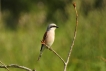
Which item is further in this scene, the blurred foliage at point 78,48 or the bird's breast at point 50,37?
the blurred foliage at point 78,48

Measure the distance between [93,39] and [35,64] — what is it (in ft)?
4.25

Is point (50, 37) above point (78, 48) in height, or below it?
above

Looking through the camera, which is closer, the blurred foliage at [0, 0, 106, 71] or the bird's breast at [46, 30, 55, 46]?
the bird's breast at [46, 30, 55, 46]

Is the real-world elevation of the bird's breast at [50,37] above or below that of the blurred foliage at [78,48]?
above

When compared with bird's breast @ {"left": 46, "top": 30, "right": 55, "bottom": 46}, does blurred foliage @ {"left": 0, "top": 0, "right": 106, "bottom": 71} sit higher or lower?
lower

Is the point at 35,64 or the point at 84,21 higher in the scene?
the point at 84,21

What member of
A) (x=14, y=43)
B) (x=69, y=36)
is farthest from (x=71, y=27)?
(x=14, y=43)

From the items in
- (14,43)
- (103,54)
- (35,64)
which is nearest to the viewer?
(103,54)

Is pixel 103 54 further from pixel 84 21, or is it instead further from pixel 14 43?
pixel 14 43

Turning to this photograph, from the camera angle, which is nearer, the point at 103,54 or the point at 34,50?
the point at 103,54

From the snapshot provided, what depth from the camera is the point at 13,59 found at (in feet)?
25.0

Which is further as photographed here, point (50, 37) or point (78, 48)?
point (78, 48)

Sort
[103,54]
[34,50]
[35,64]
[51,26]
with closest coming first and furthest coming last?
[51,26], [103,54], [35,64], [34,50]

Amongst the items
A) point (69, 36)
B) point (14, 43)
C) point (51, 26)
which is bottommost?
point (14, 43)
